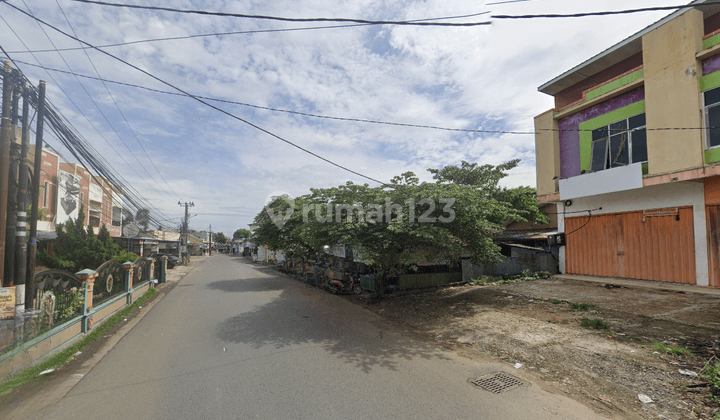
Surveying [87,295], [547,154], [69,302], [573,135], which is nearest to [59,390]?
[69,302]

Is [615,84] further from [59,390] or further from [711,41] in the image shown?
[59,390]

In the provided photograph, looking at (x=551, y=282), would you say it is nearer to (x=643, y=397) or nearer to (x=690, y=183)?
(x=690, y=183)

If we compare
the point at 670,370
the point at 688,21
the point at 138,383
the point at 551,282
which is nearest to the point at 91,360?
the point at 138,383

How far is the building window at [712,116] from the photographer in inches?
356

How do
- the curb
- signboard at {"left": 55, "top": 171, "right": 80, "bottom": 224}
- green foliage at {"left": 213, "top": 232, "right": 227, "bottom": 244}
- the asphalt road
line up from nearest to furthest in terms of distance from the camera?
the asphalt road → the curb → signboard at {"left": 55, "top": 171, "right": 80, "bottom": 224} → green foliage at {"left": 213, "top": 232, "right": 227, "bottom": 244}

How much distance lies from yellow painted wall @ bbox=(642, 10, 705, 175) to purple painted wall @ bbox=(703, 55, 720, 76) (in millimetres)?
142

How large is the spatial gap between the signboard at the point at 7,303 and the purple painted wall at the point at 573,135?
17030mm

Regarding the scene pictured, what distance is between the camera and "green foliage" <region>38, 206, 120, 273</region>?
1379cm

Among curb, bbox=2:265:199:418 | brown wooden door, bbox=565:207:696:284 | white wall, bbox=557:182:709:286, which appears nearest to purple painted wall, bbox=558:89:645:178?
white wall, bbox=557:182:709:286

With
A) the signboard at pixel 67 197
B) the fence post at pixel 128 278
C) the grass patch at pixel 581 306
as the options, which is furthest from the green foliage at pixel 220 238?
the grass patch at pixel 581 306

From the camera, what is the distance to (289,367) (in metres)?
5.54

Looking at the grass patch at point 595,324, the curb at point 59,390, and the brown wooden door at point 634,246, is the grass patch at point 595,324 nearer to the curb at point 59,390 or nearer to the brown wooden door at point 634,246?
the brown wooden door at point 634,246

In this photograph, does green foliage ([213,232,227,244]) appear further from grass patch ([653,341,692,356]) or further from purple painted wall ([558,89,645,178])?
grass patch ([653,341,692,356])

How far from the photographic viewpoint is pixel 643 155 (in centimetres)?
1084
